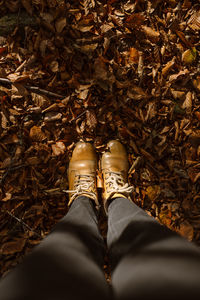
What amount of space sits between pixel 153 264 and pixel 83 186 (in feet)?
2.15

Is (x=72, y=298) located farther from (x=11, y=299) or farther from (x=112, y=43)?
(x=112, y=43)

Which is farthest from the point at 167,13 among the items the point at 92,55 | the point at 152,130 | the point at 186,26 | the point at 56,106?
the point at 56,106

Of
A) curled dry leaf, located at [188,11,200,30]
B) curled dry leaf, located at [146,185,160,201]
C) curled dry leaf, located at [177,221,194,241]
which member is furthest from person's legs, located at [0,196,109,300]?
curled dry leaf, located at [188,11,200,30]

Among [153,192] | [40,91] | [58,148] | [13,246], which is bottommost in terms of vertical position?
[13,246]

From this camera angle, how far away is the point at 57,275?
0.41m

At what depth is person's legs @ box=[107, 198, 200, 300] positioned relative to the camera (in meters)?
0.35

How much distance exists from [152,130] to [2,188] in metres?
0.88

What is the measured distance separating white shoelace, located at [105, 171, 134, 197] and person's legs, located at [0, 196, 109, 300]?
43 cm

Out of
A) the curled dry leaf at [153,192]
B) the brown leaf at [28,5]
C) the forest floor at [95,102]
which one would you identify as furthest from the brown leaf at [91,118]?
the brown leaf at [28,5]

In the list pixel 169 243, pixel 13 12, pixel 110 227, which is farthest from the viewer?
pixel 13 12

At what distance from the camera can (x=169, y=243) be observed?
47cm

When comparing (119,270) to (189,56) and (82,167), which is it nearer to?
(82,167)

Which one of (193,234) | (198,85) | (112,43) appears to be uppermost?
(112,43)

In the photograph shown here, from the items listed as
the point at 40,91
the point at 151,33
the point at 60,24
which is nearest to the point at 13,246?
the point at 40,91
